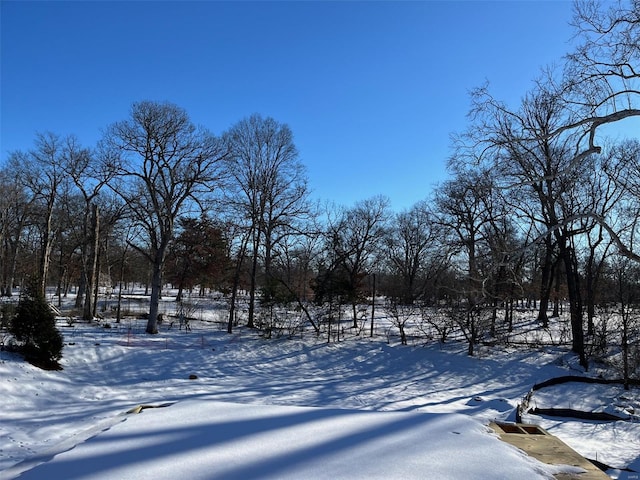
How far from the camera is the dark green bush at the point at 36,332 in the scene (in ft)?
36.3

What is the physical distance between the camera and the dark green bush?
1108cm

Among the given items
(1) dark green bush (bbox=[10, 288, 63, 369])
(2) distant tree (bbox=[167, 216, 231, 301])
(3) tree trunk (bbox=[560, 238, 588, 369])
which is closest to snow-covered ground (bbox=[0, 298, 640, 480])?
(1) dark green bush (bbox=[10, 288, 63, 369])

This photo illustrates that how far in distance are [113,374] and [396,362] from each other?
10419mm

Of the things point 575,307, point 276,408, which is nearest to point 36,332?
point 276,408

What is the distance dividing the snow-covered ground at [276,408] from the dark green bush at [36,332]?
1.80 feet

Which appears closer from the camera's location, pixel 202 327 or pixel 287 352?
pixel 287 352

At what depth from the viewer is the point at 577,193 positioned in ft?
67.1

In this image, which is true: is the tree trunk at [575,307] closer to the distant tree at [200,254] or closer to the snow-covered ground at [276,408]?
the snow-covered ground at [276,408]

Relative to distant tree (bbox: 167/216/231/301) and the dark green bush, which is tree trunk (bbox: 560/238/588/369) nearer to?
the dark green bush

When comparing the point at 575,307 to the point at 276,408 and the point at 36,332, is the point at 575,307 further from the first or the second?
the point at 36,332

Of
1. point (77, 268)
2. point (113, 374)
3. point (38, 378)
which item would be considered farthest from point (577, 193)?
point (77, 268)

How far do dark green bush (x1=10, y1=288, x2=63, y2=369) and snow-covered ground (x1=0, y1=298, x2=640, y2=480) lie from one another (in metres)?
0.55

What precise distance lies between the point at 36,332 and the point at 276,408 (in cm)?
859

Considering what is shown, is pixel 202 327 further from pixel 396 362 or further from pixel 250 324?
pixel 396 362
